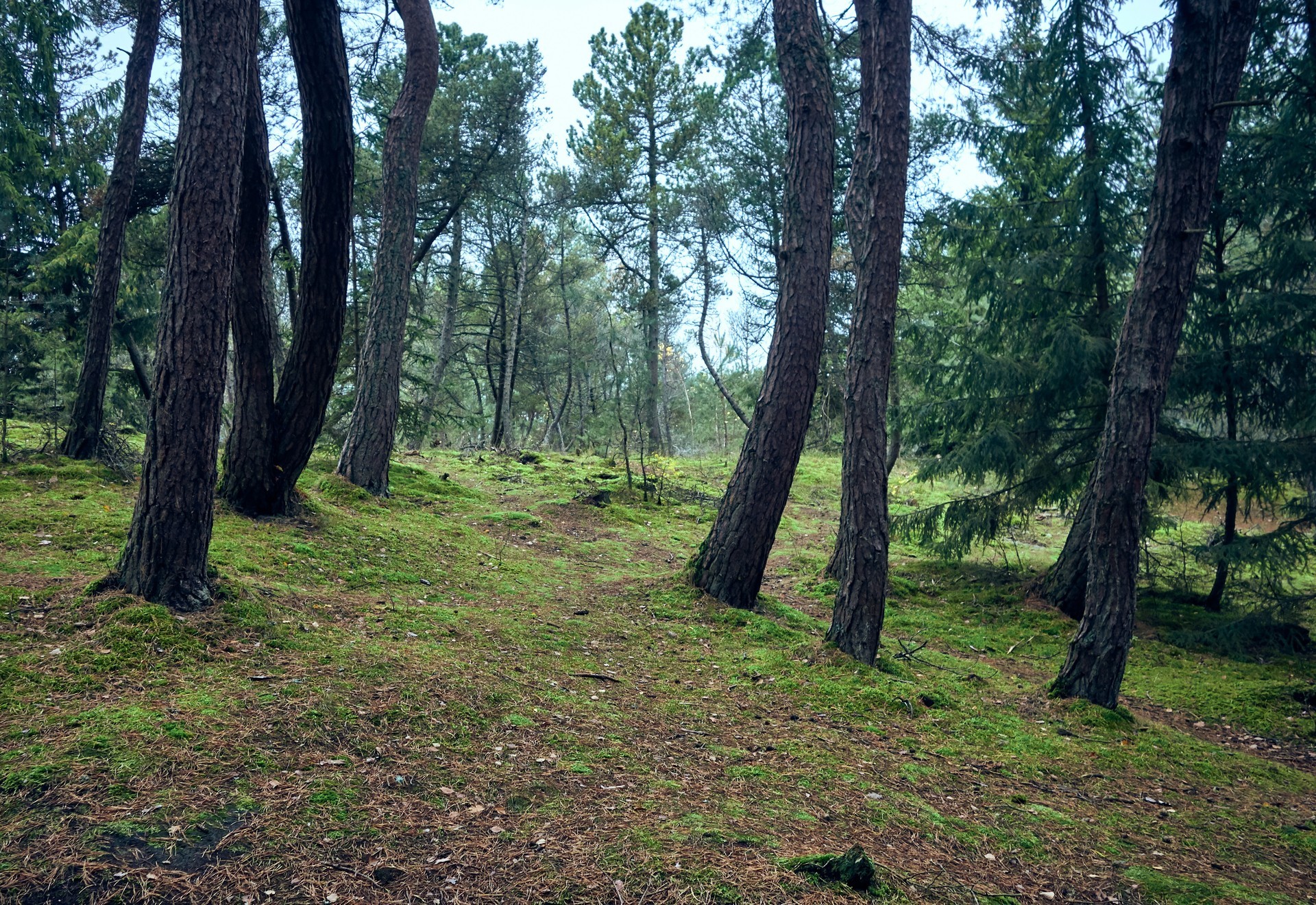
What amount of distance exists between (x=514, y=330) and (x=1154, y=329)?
1824 cm

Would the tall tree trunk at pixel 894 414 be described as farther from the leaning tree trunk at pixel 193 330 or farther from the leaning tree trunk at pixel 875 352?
the leaning tree trunk at pixel 193 330

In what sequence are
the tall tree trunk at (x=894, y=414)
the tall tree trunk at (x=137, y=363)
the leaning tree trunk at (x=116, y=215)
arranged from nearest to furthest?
the leaning tree trunk at (x=116, y=215), the tall tree trunk at (x=137, y=363), the tall tree trunk at (x=894, y=414)

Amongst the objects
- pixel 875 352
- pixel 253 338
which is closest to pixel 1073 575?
pixel 875 352

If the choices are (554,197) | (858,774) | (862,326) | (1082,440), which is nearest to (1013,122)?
(1082,440)

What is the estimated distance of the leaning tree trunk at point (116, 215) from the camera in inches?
321

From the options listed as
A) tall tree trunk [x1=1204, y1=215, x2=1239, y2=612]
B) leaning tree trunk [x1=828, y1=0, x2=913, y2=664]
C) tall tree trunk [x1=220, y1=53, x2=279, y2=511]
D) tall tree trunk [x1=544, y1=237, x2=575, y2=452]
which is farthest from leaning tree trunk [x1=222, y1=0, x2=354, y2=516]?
tall tree trunk [x1=544, y1=237, x2=575, y2=452]

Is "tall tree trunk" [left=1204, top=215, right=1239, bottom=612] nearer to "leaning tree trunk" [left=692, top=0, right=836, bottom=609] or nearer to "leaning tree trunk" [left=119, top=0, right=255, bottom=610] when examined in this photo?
"leaning tree trunk" [left=692, top=0, right=836, bottom=609]

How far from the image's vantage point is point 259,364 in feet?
22.5

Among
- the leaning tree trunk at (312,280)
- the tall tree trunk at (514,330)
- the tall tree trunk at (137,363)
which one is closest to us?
the leaning tree trunk at (312,280)

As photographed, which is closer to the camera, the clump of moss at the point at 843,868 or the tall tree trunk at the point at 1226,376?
the clump of moss at the point at 843,868

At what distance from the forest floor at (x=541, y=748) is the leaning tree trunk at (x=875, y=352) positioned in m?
0.51

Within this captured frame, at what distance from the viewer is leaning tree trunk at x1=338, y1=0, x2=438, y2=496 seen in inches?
387

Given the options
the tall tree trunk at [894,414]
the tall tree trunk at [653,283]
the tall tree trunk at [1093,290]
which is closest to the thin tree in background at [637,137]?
the tall tree trunk at [653,283]

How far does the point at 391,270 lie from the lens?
10.1 m
